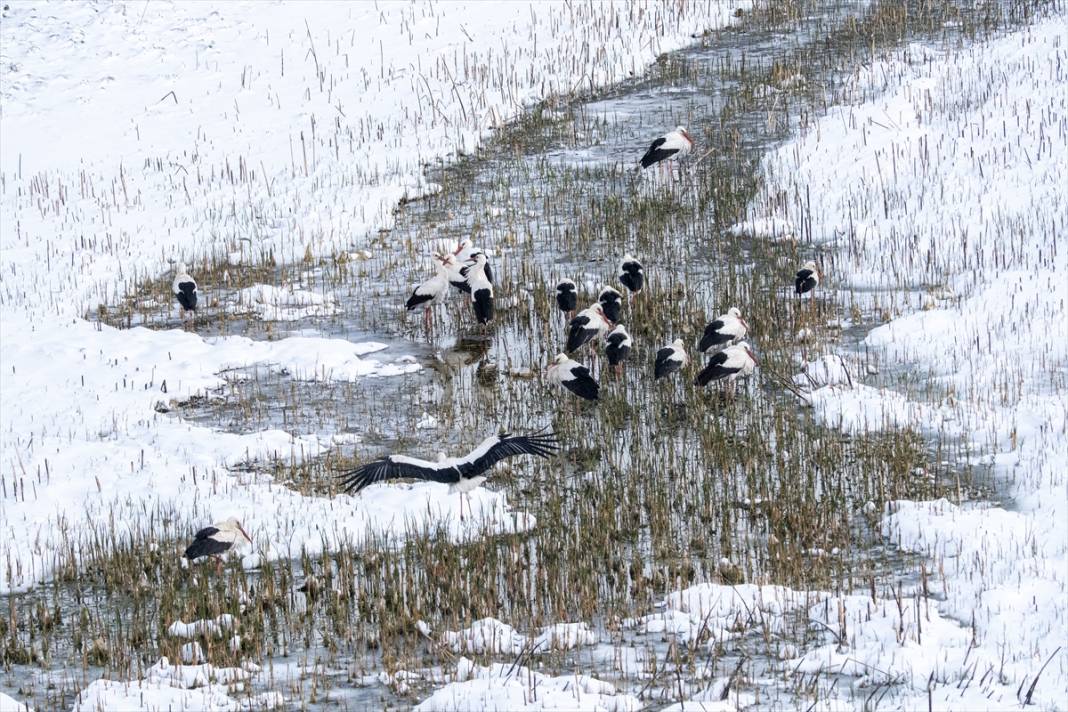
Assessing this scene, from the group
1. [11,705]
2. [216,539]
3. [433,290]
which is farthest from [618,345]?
[11,705]

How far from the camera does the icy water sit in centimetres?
800

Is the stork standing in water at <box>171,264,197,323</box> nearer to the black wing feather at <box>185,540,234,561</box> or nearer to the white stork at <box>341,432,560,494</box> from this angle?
the white stork at <box>341,432,560,494</box>

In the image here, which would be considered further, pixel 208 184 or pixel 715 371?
pixel 208 184

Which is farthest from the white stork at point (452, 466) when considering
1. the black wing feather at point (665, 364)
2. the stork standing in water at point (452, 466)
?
the black wing feather at point (665, 364)

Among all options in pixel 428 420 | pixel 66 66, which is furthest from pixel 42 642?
pixel 66 66

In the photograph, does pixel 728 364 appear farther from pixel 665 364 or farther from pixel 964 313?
pixel 964 313

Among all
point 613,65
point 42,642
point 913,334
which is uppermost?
point 613,65

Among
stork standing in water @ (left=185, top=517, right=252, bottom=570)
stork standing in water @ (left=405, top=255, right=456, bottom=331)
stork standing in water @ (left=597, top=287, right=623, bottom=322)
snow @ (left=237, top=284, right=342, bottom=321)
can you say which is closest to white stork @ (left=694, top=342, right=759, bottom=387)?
stork standing in water @ (left=597, top=287, right=623, bottom=322)

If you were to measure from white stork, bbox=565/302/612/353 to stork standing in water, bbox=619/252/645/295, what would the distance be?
970 millimetres

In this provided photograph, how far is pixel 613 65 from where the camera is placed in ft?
75.0

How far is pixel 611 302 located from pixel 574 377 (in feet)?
5.47

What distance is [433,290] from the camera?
14.1m

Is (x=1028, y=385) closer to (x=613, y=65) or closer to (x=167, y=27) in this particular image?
(x=613, y=65)

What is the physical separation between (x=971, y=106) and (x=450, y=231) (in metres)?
7.08
